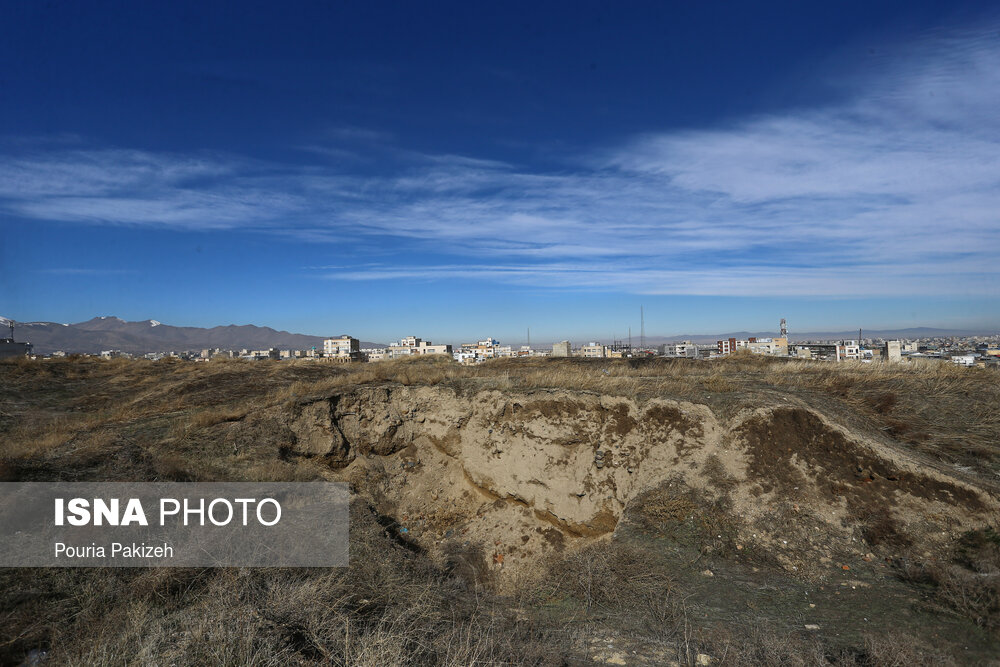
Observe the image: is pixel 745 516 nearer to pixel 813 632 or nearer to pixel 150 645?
pixel 813 632

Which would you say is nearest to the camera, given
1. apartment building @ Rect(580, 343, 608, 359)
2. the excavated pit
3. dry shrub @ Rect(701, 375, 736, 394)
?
the excavated pit

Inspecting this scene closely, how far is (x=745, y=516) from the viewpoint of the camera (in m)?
8.86

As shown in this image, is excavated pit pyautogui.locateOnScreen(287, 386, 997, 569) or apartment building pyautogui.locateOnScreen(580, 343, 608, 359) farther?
apartment building pyautogui.locateOnScreen(580, 343, 608, 359)

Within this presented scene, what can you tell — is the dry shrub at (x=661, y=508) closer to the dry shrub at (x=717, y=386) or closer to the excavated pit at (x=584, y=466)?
the excavated pit at (x=584, y=466)

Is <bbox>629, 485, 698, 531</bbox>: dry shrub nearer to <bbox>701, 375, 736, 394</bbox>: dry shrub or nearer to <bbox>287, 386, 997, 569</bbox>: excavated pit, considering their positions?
<bbox>287, 386, 997, 569</bbox>: excavated pit

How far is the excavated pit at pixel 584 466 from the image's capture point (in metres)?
8.70

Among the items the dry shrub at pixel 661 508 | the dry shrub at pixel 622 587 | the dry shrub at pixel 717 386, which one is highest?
the dry shrub at pixel 717 386

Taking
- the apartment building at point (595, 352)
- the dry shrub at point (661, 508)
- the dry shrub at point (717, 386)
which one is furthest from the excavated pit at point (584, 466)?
the apartment building at point (595, 352)

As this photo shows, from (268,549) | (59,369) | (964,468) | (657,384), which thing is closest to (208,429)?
(268,549)

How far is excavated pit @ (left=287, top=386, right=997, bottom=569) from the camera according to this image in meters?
8.70

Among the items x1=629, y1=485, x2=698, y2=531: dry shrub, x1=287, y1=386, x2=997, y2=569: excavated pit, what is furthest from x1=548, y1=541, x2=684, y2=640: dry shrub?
x1=287, y1=386, x2=997, y2=569: excavated pit

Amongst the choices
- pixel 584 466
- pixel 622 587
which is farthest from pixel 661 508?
pixel 622 587

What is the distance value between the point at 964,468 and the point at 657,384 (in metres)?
6.11

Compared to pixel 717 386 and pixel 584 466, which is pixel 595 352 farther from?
pixel 584 466
